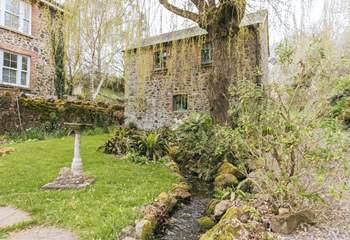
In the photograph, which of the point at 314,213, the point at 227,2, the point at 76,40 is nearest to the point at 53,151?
the point at 76,40

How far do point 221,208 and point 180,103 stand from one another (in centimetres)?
879

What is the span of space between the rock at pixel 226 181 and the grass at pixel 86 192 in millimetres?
978

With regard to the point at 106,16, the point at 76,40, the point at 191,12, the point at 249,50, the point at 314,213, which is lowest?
the point at 314,213

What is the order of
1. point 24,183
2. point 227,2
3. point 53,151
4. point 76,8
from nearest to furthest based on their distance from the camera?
point 76,8, point 24,183, point 227,2, point 53,151

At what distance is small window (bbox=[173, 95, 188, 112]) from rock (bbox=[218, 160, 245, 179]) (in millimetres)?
6435

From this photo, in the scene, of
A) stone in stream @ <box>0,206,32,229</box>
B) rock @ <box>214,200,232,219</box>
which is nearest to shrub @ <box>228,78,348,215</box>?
rock @ <box>214,200,232,219</box>

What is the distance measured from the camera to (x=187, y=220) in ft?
13.0

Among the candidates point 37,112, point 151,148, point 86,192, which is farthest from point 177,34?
point 37,112

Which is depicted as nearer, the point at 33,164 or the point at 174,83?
the point at 33,164

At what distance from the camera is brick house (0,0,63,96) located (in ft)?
36.7

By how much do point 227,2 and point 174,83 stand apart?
7.06m

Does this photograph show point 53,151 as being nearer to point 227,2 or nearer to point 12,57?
point 227,2

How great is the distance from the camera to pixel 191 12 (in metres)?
5.52

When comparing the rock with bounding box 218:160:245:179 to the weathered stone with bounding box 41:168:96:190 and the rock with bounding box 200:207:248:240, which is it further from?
the weathered stone with bounding box 41:168:96:190
